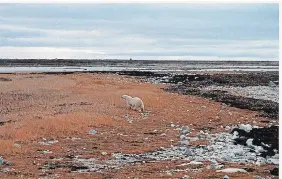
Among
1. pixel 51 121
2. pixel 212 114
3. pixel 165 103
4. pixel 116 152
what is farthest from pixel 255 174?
pixel 165 103

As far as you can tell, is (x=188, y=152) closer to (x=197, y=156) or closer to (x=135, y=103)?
(x=197, y=156)

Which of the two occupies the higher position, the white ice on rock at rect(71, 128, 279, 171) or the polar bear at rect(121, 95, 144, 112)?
the polar bear at rect(121, 95, 144, 112)

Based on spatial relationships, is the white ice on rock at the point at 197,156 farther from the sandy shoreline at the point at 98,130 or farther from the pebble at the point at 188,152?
the sandy shoreline at the point at 98,130

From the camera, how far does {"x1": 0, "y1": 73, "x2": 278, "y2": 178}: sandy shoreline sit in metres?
13.4

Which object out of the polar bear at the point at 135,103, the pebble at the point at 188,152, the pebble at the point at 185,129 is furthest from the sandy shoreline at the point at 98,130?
the pebble at the point at 188,152

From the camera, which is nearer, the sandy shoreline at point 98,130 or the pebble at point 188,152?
the sandy shoreline at point 98,130

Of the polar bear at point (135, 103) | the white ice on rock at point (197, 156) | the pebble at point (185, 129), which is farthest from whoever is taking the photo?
the polar bear at point (135, 103)

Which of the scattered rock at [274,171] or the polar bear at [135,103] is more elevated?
the polar bear at [135,103]

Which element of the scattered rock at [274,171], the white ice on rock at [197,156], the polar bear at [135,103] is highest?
the polar bear at [135,103]

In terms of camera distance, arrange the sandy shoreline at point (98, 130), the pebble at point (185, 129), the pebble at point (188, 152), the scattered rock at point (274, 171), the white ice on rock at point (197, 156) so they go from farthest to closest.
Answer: the pebble at point (185, 129), the pebble at point (188, 152), the white ice on rock at point (197, 156), the sandy shoreline at point (98, 130), the scattered rock at point (274, 171)

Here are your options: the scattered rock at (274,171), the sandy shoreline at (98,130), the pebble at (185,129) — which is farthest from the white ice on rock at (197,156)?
the pebble at (185,129)

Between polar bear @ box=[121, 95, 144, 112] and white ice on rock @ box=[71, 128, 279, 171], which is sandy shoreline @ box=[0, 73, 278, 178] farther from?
polar bear @ box=[121, 95, 144, 112]

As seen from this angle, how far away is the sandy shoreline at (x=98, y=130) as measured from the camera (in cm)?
1344

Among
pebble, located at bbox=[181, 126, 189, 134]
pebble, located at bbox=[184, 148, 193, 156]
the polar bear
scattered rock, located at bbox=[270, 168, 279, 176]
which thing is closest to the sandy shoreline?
scattered rock, located at bbox=[270, 168, 279, 176]
